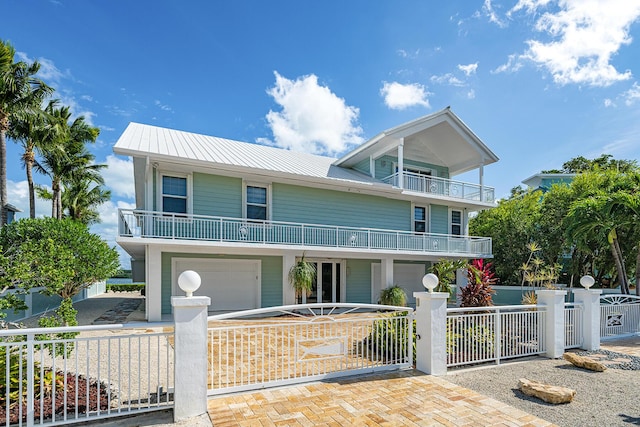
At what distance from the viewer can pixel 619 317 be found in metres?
9.09

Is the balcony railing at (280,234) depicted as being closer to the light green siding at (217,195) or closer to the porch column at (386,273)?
the light green siding at (217,195)

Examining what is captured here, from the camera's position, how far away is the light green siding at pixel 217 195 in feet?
39.1

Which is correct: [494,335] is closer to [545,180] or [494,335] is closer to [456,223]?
[456,223]

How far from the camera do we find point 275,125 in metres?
16.6

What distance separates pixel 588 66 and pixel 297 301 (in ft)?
43.2

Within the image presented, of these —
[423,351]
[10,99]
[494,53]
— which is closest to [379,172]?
[494,53]

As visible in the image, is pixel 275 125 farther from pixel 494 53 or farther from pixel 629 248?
pixel 629 248

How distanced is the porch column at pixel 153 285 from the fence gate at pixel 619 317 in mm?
12778

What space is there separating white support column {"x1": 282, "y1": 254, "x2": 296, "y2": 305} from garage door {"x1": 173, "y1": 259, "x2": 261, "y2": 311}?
1.07m

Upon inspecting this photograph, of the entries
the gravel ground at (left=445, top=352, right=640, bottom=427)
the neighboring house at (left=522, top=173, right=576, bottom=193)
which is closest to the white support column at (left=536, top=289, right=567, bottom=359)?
the gravel ground at (left=445, top=352, right=640, bottom=427)

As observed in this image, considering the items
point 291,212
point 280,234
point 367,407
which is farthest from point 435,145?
point 367,407

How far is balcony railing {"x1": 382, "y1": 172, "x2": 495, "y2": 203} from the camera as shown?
16047 mm

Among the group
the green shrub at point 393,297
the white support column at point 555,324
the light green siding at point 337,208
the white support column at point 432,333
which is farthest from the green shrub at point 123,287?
the white support column at point 555,324

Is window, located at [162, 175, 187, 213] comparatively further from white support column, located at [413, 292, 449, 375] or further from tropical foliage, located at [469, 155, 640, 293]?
tropical foliage, located at [469, 155, 640, 293]
